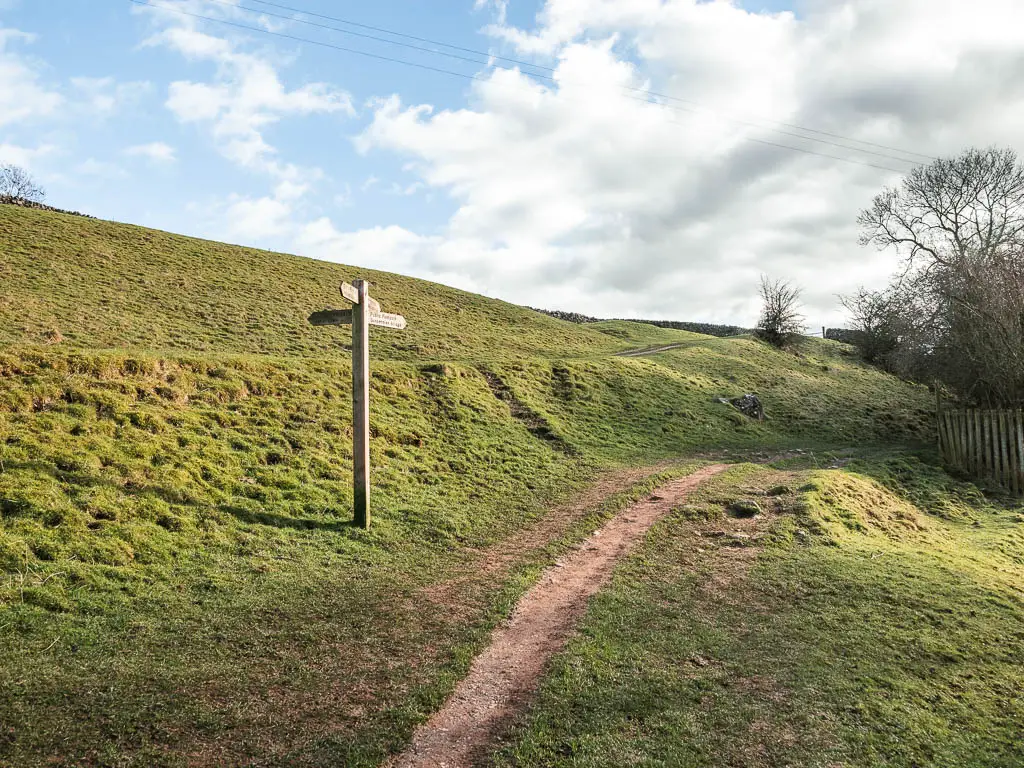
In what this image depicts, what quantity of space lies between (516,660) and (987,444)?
20.6m

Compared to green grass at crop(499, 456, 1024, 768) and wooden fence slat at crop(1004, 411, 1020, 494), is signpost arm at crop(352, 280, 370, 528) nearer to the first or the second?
green grass at crop(499, 456, 1024, 768)

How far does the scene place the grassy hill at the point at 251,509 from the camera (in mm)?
5922

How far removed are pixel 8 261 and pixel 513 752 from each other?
32.7m

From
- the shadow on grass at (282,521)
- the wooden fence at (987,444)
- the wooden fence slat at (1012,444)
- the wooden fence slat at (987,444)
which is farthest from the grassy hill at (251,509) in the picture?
the wooden fence slat at (1012,444)

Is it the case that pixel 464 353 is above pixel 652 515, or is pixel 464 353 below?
above

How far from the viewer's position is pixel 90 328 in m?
21.6

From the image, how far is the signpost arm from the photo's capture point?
11602 mm

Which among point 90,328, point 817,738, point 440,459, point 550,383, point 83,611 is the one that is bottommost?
point 817,738

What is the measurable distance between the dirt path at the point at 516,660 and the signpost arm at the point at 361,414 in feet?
12.6

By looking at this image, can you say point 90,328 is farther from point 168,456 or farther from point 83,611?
point 83,611

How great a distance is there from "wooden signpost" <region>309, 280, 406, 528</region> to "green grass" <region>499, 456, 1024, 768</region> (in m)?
5.00

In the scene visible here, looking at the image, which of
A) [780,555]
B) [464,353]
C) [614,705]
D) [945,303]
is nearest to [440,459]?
[780,555]

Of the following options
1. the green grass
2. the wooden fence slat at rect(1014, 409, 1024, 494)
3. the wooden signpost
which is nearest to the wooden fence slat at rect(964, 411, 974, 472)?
the wooden fence slat at rect(1014, 409, 1024, 494)

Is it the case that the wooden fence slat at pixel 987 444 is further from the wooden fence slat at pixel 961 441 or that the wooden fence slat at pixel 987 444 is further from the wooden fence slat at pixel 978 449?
the wooden fence slat at pixel 961 441
